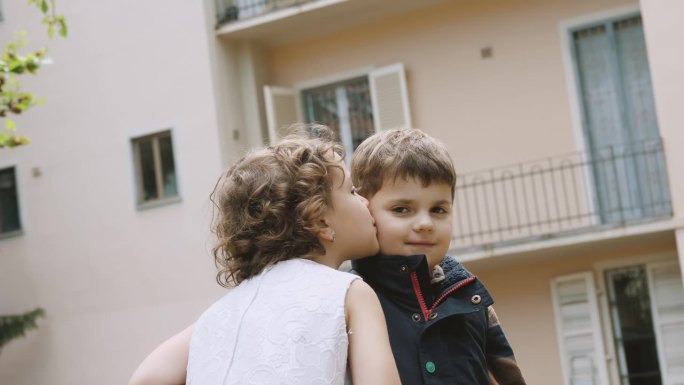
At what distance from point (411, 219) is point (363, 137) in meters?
13.1

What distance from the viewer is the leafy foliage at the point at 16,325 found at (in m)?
17.9

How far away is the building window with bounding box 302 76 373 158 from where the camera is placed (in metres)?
16.9

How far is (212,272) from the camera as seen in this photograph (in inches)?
671

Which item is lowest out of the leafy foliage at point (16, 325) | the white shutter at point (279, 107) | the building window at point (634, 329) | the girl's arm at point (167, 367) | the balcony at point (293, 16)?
the building window at point (634, 329)

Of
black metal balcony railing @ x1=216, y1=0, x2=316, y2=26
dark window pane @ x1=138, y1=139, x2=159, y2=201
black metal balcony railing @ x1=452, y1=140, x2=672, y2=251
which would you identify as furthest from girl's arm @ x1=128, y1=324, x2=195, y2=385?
dark window pane @ x1=138, y1=139, x2=159, y2=201

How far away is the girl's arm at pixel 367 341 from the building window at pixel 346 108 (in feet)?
44.9

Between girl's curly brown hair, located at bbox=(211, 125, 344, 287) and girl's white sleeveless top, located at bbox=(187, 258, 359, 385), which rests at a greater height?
girl's curly brown hair, located at bbox=(211, 125, 344, 287)

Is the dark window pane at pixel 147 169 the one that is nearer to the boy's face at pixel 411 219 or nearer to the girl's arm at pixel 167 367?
the boy's face at pixel 411 219

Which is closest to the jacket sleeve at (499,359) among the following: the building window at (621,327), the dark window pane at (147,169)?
the building window at (621,327)

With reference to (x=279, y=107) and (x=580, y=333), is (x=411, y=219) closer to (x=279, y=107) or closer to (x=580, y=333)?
(x=580, y=333)

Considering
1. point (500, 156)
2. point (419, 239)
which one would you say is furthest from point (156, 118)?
point (419, 239)

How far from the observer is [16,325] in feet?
58.9

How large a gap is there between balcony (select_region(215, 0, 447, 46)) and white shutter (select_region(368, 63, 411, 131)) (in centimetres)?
82

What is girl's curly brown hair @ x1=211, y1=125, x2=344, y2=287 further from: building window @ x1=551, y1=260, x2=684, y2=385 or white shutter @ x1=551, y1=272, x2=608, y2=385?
white shutter @ x1=551, y1=272, x2=608, y2=385
